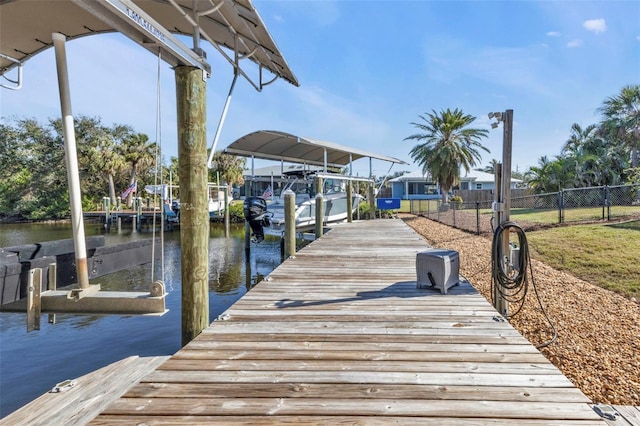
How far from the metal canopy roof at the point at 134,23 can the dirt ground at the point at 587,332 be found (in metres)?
4.41

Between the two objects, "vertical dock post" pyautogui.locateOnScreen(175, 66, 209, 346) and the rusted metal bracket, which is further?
"vertical dock post" pyautogui.locateOnScreen(175, 66, 209, 346)

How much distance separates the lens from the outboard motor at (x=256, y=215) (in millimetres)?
10539

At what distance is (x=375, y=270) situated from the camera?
5.41 meters

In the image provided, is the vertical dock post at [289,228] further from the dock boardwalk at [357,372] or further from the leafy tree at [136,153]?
the leafy tree at [136,153]

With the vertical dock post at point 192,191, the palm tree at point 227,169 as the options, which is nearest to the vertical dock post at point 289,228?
the vertical dock post at point 192,191

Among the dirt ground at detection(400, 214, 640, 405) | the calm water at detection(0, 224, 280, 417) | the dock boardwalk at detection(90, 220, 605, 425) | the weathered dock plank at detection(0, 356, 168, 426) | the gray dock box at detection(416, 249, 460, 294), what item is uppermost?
the gray dock box at detection(416, 249, 460, 294)

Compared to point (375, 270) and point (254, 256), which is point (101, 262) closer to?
point (375, 270)

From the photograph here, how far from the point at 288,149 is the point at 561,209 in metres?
9.32

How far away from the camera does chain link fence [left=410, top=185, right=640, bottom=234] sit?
11250mm

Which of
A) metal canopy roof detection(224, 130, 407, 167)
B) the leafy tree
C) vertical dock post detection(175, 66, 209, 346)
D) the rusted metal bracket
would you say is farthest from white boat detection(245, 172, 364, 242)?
the leafy tree

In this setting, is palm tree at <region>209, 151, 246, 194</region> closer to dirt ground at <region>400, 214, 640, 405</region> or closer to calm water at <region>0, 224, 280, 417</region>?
calm water at <region>0, 224, 280, 417</region>

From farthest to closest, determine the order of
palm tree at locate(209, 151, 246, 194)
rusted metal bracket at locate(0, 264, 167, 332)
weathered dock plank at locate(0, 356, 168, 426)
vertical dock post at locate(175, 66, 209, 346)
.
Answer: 1. palm tree at locate(209, 151, 246, 194)
2. vertical dock post at locate(175, 66, 209, 346)
3. rusted metal bracket at locate(0, 264, 167, 332)
4. weathered dock plank at locate(0, 356, 168, 426)

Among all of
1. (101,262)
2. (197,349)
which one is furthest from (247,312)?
(101,262)

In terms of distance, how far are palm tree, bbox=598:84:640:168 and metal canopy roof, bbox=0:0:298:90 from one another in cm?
2719
